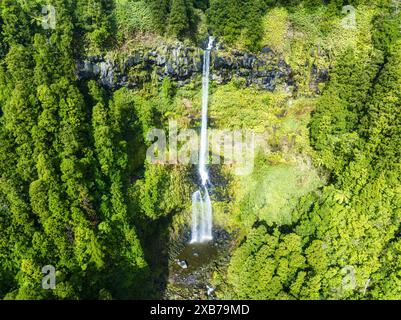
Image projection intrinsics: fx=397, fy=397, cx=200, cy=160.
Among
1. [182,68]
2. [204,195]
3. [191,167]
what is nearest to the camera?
[182,68]

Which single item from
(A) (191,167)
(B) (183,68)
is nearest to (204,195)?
(A) (191,167)

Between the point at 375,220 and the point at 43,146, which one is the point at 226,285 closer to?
the point at 375,220

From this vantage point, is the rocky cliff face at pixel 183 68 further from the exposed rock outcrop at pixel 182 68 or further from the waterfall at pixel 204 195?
the waterfall at pixel 204 195

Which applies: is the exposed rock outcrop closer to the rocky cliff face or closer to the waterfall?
the rocky cliff face

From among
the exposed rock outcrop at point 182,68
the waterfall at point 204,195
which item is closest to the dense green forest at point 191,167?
the exposed rock outcrop at point 182,68

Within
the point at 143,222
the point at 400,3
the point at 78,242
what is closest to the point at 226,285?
the point at 143,222

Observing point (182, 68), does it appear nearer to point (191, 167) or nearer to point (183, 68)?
point (183, 68)

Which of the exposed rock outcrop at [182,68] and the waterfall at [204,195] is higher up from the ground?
the exposed rock outcrop at [182,68]
